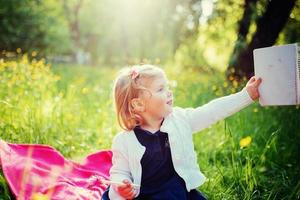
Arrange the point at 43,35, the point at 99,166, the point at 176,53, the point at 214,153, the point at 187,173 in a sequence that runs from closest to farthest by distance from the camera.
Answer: the point at 187,173
the point at 99,166
the point at 214,153
the point at 43,35
the point at 176,53

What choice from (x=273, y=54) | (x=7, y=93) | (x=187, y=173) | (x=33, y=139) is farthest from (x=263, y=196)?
(x=7, y=93)

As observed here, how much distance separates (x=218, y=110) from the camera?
237 cm

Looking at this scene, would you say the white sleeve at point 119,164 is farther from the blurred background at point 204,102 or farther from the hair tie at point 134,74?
the blurred background at point 204,102

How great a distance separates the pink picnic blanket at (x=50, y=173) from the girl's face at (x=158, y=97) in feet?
2.71

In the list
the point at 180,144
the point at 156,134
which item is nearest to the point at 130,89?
the point at 156,134

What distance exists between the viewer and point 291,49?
206cm

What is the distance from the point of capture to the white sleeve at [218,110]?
232 cm

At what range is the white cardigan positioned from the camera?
232 centimetres

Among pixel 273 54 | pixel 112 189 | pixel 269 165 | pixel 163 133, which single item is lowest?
pixel 269 165

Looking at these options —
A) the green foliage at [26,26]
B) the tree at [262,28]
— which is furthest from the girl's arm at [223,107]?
the green foliage at [26,26]

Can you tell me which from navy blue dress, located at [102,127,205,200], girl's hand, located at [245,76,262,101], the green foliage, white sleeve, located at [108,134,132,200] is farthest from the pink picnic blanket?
the green foliage

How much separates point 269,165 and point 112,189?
1.60 metres

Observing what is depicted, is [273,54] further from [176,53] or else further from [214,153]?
[176,53]

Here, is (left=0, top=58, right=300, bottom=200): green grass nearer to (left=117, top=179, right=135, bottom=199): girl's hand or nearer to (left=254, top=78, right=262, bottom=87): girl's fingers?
(left=254, top=78, right=262, bottom=87): girl's fingers
